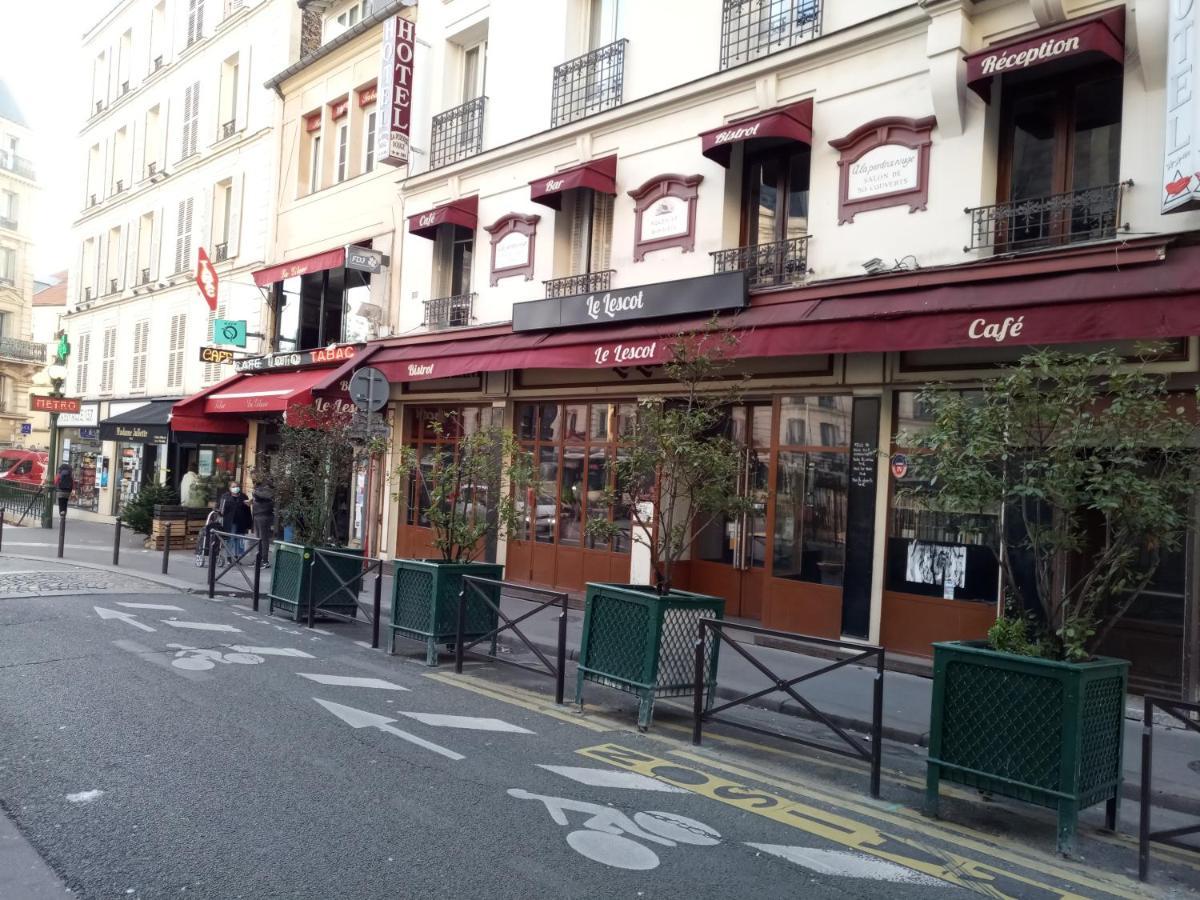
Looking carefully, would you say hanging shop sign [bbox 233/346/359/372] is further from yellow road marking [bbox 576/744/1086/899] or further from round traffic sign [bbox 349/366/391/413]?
yellow road marking [bbox 576/744/1086/899]

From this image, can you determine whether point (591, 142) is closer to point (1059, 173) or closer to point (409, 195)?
point (409, 195)

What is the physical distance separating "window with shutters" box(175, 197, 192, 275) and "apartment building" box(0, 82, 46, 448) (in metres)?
29.4

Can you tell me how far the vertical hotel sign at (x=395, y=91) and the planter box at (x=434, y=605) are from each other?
32.7ft

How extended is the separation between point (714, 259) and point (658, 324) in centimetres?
107

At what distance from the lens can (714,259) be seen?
11602mm

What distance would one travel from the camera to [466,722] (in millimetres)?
6777

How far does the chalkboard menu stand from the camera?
→ 9914 millimetres

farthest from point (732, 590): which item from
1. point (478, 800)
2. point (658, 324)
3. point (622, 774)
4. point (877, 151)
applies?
point (478, 800)

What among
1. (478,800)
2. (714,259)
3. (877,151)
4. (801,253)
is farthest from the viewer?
(714,259)

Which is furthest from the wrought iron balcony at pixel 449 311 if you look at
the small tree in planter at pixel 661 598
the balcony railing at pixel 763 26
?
the small tree in planter at pixel 661 598

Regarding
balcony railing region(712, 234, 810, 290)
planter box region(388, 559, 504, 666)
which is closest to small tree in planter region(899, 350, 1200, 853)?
planter box region(388, 559, 504, 666)

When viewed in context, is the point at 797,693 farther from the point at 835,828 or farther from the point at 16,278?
the point at 16,278

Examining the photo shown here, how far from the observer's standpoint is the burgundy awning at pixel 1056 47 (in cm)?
802

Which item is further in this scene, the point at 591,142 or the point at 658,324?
the point at 591,142
